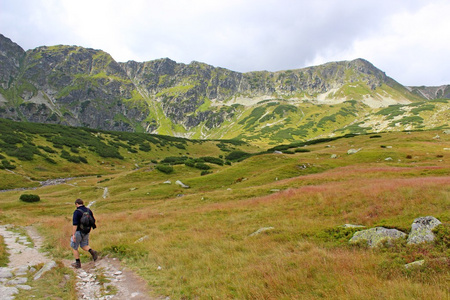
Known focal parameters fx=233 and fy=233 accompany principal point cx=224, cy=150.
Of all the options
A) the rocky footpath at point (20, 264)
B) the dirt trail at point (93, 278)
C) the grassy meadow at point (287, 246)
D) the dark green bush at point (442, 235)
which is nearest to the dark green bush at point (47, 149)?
the grassy meadow at point (287, 246)

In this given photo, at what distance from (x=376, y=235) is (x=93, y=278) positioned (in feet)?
38.4

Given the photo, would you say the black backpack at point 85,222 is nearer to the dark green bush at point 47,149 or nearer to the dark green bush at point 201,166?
the dark green bush at point 201,166

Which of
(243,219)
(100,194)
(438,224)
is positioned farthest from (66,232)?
(100,194)

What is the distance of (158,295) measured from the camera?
7.93 meters

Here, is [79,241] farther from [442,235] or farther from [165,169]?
[165,169]

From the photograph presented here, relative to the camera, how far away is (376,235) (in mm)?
9312

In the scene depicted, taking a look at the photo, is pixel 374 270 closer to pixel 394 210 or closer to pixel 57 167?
pixel 394 210

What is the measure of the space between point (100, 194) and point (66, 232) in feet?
95.3

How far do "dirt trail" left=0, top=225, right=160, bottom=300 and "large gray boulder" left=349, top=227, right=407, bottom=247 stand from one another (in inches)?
329

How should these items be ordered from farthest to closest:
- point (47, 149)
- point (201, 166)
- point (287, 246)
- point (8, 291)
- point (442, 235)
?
point (47, 149)
point (201, 166)
point (287, 246)
point (442, 235)
point (8, 291)

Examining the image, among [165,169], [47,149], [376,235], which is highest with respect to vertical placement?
[47,149]

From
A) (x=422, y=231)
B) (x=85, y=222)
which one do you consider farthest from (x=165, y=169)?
(x=422, y=231)

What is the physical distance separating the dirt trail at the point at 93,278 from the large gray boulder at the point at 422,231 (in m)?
9.60

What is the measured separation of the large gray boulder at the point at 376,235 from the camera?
349 inches
